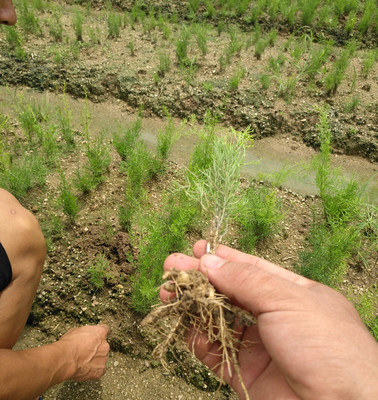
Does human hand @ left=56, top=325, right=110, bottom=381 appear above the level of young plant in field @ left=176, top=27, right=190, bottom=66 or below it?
below

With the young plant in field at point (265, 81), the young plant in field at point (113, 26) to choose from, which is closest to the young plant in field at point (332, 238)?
the young plant in field at point (265, 81)

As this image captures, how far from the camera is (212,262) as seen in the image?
135cm

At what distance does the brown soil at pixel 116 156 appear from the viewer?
186 cm

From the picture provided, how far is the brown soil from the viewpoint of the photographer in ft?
6.11

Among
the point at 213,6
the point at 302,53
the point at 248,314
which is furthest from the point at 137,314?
the point at 213,6

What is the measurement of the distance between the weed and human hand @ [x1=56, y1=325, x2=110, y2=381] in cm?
29

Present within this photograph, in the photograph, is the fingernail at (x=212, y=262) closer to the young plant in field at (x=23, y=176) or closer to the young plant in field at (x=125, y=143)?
the young plant in field at (x=125, y=143)

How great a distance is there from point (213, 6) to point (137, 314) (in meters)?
5.09

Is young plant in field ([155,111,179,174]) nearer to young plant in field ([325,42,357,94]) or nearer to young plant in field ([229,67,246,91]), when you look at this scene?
young plant in field ([229,67,246,91])

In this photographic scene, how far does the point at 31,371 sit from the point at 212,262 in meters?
0.86

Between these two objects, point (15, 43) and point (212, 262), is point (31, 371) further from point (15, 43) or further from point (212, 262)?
point (15, 43)

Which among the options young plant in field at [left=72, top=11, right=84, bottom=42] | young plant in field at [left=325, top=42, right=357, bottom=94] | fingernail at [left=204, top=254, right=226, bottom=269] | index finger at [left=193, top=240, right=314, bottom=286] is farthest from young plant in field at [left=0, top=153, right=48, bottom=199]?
young plant in field at [left=325, top=42, right=357, bottom=94]

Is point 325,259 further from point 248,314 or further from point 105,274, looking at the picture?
point 105,274

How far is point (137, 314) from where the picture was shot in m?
2.00
